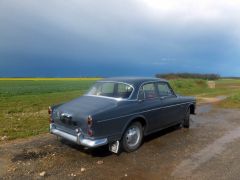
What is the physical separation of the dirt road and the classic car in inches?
16.9

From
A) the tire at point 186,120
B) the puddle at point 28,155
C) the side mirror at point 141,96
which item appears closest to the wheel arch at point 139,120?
the side mirror at point 141,96

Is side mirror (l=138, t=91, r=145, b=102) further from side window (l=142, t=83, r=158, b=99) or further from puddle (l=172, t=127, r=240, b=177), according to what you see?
puddle (l=172, t=127, r=240, b=177)

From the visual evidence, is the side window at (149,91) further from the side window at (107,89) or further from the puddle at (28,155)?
the puddle at (28,155)

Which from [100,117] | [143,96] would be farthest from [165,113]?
[100,117]

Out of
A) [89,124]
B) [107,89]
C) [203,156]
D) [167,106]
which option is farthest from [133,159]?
[167,106]

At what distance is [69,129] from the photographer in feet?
18.3

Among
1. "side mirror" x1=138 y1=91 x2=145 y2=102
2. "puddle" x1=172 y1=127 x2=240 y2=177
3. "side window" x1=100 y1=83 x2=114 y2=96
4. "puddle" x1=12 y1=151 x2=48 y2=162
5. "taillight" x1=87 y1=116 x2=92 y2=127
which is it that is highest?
"side window" x1=100 y1=83 x2=114 y2=96

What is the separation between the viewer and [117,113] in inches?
214

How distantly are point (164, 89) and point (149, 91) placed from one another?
2.69 feet

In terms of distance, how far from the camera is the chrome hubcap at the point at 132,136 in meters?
5.94

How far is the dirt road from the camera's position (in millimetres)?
4715

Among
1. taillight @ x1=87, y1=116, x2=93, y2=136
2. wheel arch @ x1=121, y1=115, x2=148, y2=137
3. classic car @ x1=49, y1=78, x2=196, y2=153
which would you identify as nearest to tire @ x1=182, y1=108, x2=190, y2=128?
A: classic car @ x1=49, y1=78, x2=196, y2=153

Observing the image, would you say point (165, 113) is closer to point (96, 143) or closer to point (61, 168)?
point (96, 143)

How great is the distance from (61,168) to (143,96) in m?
2.58
